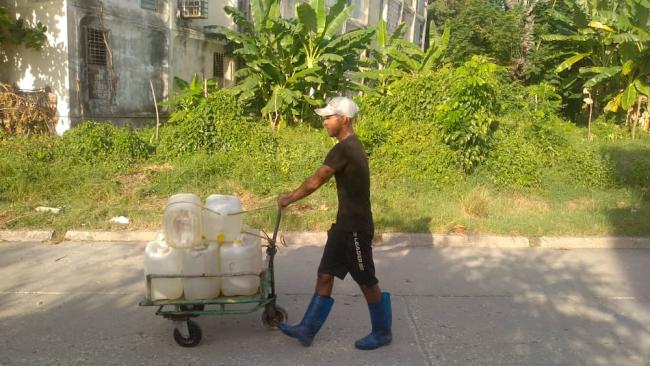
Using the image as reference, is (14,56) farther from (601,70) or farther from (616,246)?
(601,70)

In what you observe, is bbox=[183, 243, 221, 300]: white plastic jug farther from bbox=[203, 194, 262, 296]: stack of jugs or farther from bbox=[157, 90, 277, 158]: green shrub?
bbox=[157, 90, 277, 158]: green shrub

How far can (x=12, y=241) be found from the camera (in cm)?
643

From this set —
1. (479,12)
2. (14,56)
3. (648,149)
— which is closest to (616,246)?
(648,149)

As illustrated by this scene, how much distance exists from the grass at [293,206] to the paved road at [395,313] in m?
0.70

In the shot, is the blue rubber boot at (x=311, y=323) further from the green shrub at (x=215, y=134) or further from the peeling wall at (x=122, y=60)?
the peeling wall at (x=122, y=60)

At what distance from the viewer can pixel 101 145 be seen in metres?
9.30

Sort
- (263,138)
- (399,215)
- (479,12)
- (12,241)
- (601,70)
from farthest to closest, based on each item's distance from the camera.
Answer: (479,12)
(601,70)
(263,138)
(399,215)
(12,241)

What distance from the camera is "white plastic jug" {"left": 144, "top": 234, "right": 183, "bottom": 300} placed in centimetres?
367

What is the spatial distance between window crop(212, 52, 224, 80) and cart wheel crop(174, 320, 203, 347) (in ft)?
38.6

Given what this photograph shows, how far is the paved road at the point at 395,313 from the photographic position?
3.73 meters

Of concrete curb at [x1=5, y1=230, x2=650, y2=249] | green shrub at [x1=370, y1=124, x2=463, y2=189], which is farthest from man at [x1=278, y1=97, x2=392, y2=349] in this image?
green shrub at [x1=370, y1=124, x2=463, y2=189]

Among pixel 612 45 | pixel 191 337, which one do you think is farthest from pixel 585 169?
pixel 612 45

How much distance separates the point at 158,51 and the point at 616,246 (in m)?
10.2

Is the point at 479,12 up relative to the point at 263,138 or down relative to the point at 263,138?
up
